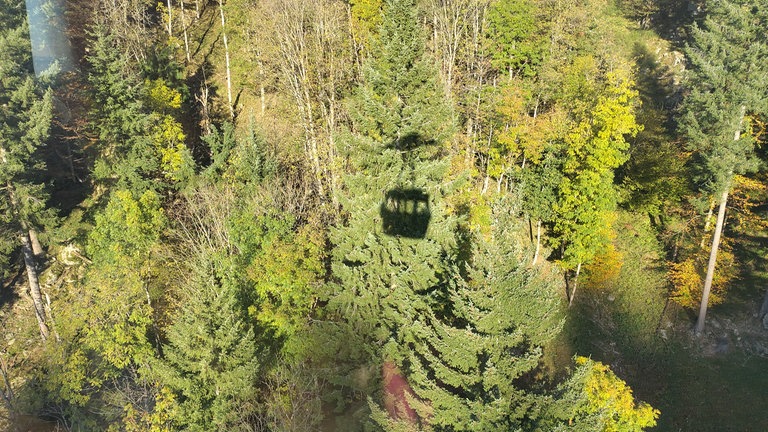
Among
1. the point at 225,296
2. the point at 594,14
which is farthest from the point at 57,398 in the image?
the point at 594,14

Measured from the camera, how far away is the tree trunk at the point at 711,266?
928 inches

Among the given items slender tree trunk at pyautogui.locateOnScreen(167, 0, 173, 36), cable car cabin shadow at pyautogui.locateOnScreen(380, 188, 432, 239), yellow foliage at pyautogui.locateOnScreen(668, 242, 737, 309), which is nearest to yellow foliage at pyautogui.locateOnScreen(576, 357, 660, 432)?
cable car cabin shadow at pyautogui.locateOnScreen(380, 188, 432, 239)

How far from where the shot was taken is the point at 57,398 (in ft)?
72.4

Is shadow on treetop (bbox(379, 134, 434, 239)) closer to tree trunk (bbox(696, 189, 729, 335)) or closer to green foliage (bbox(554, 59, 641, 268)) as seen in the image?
green foliage (bbox(554, 59, 641, 268))

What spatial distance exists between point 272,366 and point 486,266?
37.4 feet

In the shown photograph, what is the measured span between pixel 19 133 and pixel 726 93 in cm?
3502

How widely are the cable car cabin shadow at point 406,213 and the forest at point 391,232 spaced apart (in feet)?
0.31

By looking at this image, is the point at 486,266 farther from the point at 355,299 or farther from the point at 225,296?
the point at 225,296

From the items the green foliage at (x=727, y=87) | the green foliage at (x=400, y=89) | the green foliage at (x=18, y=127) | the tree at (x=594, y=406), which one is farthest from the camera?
the green foliage at (x=18, y=127)

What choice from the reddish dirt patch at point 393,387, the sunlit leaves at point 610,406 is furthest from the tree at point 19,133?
the sunlit leaves at point 610,406

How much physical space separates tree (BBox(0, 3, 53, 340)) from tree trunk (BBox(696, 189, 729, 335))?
34.2m

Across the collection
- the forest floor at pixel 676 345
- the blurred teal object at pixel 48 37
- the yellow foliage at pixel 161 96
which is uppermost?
the blurred teal object at pixel 48 37

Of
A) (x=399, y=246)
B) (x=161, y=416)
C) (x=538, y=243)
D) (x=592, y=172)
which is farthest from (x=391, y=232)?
(x=538, y=243)

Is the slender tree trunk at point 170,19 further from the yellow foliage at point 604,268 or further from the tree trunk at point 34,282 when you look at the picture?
the yellow foliage at point 604,268
